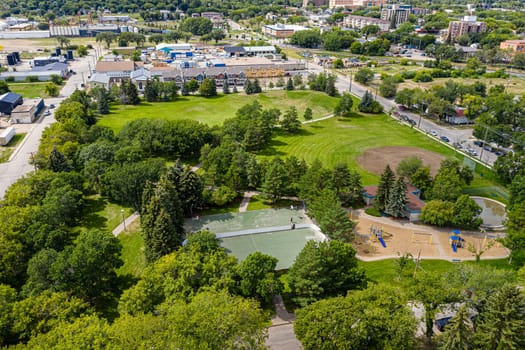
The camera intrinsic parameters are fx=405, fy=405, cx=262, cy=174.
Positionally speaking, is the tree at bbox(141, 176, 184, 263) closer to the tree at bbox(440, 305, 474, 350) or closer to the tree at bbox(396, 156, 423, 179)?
the tree at bbox(440, 305, 474, 350)

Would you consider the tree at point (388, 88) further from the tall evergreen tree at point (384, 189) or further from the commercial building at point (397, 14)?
the commercial building at point (397, 14)

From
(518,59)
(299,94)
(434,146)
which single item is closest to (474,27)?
(518,59)

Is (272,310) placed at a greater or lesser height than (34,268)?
lesser

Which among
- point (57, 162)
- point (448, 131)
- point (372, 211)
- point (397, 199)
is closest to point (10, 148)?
point (57, 162)

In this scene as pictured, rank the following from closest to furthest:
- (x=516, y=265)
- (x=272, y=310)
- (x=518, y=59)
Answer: (x=272, y=310), (x=516, y=265), (x=518, y=59)

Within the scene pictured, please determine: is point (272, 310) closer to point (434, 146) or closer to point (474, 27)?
point (434, 146)

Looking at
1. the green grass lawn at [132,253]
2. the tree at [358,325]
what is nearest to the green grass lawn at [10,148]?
the green grass lawn at [132,253]
